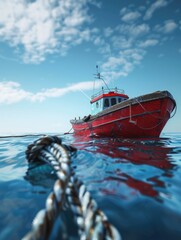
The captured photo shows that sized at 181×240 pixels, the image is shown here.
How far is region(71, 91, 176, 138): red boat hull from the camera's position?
9.18 metres

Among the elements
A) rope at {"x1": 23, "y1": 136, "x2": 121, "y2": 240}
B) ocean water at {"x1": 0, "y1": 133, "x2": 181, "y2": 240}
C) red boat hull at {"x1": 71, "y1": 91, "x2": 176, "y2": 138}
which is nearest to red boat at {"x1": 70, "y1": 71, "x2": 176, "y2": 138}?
red boat hull at {"x1": 71, "y1": 91, "x2": 176, "y2": 138}

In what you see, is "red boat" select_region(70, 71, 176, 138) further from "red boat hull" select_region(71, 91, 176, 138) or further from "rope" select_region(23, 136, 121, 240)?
"rope" select_region(23, 136, 121, 240)

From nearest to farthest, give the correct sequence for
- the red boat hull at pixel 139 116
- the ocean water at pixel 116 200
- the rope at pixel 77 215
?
the rope at pixel 77 215 → the ocean water at pixel 116 200 → the red boat hull at pixel 139 116

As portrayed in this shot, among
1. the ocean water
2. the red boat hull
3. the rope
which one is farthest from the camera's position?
the red boat hull

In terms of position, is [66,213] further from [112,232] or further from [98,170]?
[98,170]

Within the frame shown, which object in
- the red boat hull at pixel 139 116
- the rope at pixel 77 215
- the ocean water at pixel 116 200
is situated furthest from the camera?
the red boat hull at pixel 139 116

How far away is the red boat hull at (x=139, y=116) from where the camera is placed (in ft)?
30.1

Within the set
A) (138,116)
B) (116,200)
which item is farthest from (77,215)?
(138,116)

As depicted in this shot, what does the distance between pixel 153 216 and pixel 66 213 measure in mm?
771

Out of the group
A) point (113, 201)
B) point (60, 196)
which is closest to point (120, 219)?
point (113, 201)

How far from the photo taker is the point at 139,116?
9453 mm

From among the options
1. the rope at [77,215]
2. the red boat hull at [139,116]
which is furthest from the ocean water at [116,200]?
the red boat hull at [139,116]

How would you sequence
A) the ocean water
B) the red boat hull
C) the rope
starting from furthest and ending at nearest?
the red boat hull
the ocean water
the rope

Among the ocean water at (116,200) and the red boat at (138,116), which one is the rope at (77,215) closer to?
the ocean water at (116,200)
